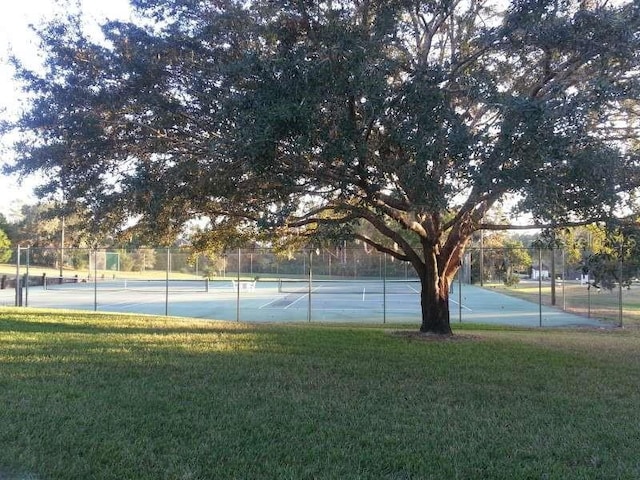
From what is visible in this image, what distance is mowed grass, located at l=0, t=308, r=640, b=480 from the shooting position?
192 inches

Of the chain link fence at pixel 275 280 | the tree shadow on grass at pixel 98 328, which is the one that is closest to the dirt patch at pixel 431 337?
the tree shadow on grass at pixel 98 328

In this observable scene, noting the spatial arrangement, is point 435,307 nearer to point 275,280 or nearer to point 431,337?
point 431,337

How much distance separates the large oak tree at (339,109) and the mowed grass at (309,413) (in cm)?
252

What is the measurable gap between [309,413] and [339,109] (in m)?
4.22

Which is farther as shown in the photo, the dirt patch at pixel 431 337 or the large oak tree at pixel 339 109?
the dirt patch at pixel 431 337

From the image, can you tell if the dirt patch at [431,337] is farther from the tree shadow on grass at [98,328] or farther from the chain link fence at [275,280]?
the chain link fence at [275,280]

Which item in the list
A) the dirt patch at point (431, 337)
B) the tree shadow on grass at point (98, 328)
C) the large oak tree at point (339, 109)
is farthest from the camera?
the dirt patch at point (431, 337)

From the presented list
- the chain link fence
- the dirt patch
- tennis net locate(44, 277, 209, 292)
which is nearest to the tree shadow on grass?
the chain link fence

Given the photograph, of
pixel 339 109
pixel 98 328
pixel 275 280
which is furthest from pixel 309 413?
pixel 275 280

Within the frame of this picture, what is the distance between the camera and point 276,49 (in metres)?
9.48

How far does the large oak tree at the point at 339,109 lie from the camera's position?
25.2ft

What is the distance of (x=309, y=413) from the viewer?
6.45m

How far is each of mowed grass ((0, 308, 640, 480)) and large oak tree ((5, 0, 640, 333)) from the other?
99.4 inches

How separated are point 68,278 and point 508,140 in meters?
50.0
